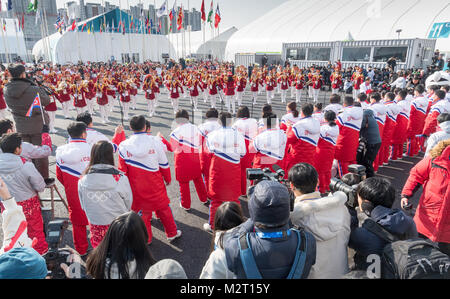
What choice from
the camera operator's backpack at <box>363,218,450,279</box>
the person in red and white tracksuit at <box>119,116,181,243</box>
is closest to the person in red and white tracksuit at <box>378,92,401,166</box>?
the person in red and white tracksuit at <box>119,116,181,243</box>

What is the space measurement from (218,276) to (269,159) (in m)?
3.19

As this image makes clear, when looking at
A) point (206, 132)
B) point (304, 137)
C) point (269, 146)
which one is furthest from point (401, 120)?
point (206, 132)

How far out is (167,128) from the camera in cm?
1105

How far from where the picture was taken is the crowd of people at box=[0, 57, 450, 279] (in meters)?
1.72

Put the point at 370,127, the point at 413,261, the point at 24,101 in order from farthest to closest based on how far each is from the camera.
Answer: the point at 370,127, the point at 24,101, the point at 413,261

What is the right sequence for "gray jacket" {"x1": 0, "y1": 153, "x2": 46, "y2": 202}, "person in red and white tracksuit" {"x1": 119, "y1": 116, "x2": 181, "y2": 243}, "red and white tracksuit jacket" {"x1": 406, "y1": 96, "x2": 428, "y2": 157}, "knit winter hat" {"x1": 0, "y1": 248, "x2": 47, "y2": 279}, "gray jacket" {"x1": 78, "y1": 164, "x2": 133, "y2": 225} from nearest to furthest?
"knit winter hat" {"x1": 0, "y1": 248, "x2": 47, "y2": 279}, "gray jacket" {"x1": 78, "y1": 164, "x2": 133, "y2": 225}, "gray jacket" {"x1": 0, "y1": 153, "x2": 46, "y2": 202}, "person in red and white tracksuit" {"x1": 119, "y1": 116, "x2": 181, "y2": 243}, "red and white tracksuit jacket" {"x1": 406, "y1": 96, "x2": 428, "y2": 157}

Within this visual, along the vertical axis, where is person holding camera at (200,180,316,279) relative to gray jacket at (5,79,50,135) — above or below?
below

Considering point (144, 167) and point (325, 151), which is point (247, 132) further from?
point (144, 167)

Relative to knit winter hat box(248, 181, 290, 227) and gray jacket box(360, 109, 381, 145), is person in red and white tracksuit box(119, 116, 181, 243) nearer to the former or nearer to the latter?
knit winter hat box(248, 181, 290, 227)

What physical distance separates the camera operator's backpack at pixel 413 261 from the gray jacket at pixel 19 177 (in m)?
3.71

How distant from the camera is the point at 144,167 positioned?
11.9 feet

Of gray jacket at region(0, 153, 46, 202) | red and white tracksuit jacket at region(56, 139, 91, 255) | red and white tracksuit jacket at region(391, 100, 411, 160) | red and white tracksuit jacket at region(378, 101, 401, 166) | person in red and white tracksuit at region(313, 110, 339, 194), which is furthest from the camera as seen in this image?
red and white tracksuit jacket at region(391, 100, 411, 160)

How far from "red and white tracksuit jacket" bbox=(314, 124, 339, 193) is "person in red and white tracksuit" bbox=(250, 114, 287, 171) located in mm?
972

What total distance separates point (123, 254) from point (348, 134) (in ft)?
16.5
